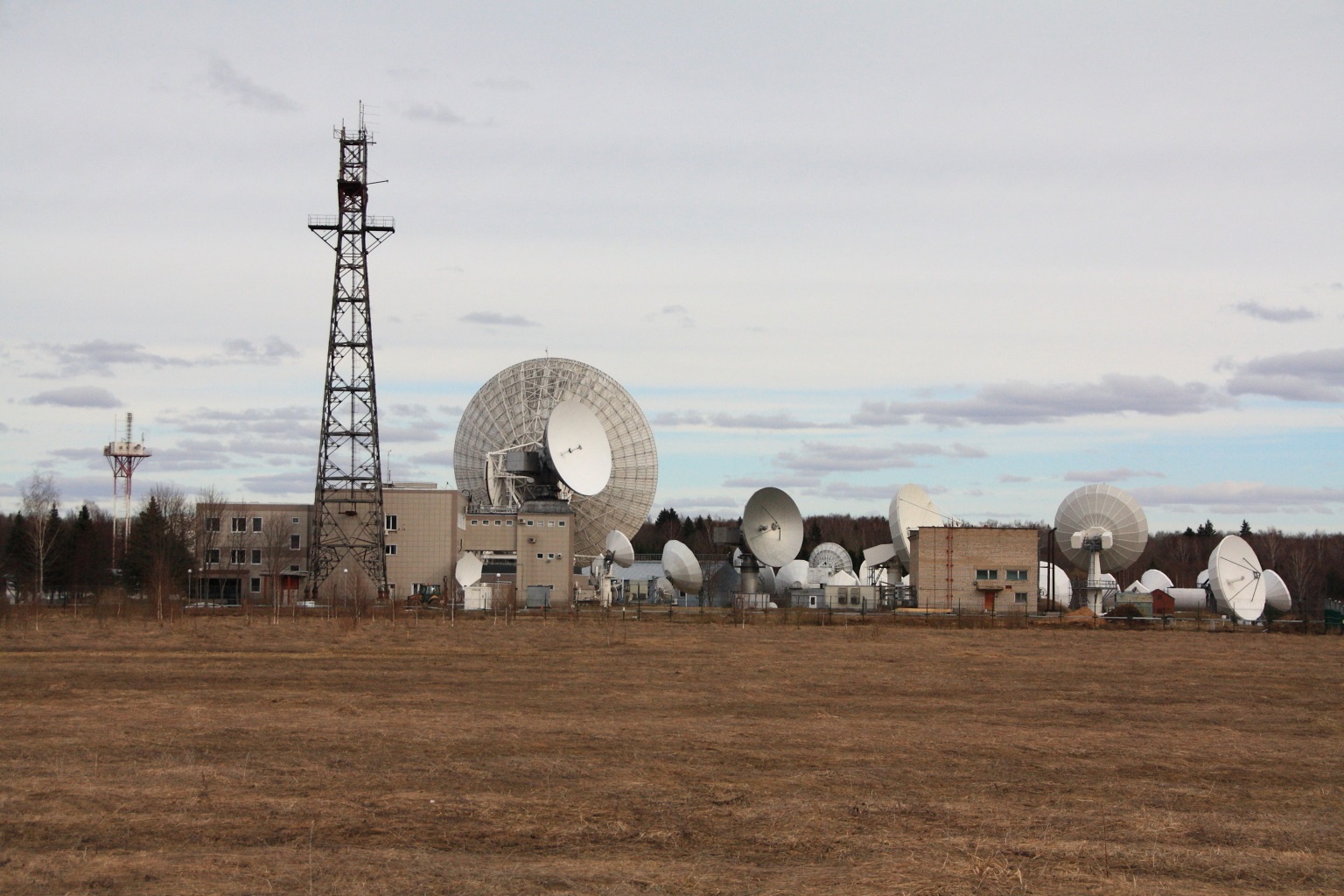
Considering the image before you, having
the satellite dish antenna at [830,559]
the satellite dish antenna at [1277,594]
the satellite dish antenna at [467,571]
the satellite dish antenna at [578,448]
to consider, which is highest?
the satellite dish antenna at [578,448]

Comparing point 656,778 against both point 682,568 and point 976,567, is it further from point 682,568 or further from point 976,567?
point 682,568

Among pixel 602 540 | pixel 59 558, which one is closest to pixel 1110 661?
pixel 602 540

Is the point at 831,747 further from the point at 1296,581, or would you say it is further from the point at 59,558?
the point at 1296,581

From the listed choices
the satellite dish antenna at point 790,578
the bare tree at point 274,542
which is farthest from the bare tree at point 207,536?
the satellite dish antenna at point 790,578

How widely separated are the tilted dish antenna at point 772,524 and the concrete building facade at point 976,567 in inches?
362

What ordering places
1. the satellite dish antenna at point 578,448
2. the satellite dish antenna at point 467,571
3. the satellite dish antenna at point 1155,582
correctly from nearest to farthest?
the satellite dish antenna at point 467,571 → the satellite dish antenna at point 578,448 → the satellite dish antenna at point 1155,582

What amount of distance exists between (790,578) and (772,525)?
20892mm

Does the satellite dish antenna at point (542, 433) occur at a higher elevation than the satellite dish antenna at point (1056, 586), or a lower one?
higher

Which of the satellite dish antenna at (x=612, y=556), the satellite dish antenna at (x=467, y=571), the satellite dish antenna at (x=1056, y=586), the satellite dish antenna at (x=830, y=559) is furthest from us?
the satellite dish antenna at (x=830, y=559)

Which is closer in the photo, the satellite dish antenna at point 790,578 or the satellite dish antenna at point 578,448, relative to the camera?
the satellite dish antenna at point 578,448

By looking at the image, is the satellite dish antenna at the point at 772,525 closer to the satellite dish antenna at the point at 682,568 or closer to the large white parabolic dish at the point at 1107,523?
the satellite dish antenna at the point at 682,568

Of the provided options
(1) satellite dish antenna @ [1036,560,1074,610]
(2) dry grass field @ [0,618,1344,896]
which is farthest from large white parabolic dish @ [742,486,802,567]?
(2) dry grass field @ [0,618,1344,896]

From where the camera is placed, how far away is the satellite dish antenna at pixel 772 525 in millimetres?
84125

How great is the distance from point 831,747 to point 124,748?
11832 millimetres
